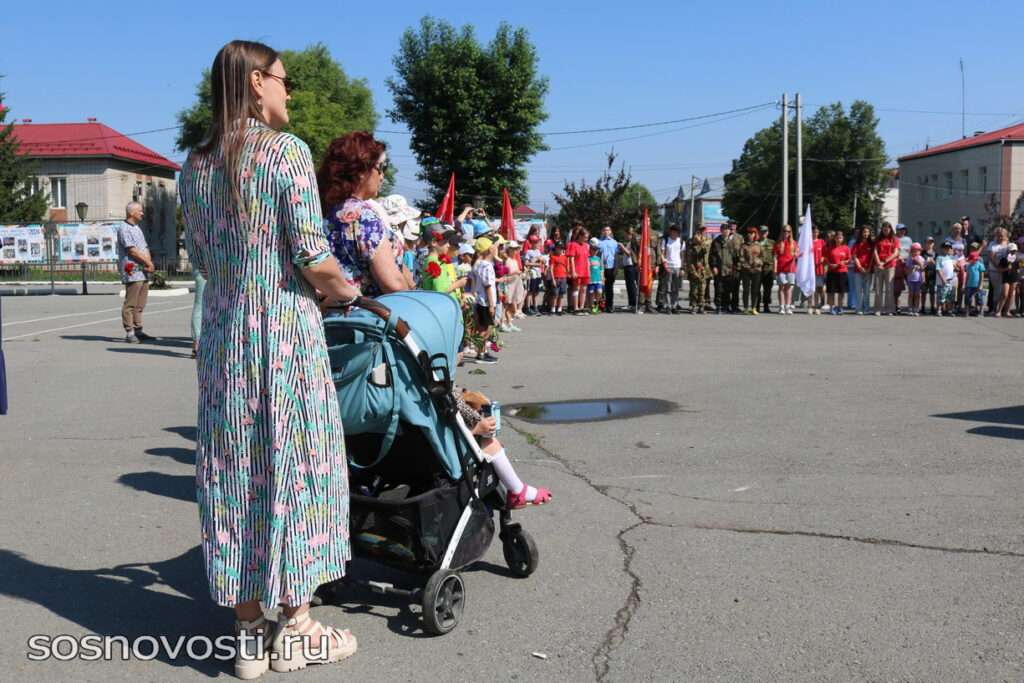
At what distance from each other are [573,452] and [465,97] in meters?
46.8

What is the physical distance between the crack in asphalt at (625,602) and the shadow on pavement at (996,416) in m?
3.99

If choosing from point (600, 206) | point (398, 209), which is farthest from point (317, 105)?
point (398, 209)

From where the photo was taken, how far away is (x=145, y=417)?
29.9 ft

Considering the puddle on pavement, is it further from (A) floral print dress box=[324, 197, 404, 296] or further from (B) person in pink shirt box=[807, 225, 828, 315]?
(B) person in pink shirt box=[807, 225, 828, 315]

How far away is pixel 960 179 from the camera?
275 ft

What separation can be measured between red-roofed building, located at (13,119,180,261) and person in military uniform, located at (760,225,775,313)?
4914cm

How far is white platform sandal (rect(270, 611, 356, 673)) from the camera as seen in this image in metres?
3.86

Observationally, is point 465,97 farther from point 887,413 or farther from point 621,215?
point 887,413

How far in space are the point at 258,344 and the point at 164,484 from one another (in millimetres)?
3395

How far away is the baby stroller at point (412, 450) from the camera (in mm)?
4109

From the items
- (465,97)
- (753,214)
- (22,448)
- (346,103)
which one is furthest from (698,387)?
(753,214)

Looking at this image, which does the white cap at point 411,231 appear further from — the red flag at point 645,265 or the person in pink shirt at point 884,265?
the person in pink shirt at point 884,265

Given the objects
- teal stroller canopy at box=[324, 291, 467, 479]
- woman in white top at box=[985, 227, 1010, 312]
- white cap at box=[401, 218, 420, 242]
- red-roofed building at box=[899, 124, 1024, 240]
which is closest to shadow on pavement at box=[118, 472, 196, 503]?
teal stroller canopy at box=[324, 291, 467, 479]

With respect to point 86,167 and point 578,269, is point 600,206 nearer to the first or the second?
point 578,269
